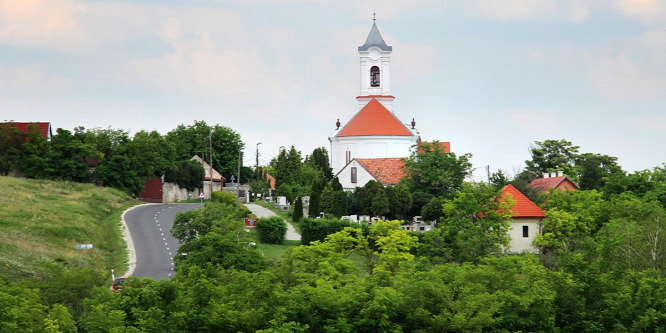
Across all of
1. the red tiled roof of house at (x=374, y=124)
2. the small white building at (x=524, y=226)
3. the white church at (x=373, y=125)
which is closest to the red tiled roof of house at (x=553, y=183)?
the small white building at (x=524, y=226)

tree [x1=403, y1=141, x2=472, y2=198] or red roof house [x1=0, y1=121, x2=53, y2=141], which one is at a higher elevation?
red roof house [x1=0, y1=121, x2=53, y2=141]

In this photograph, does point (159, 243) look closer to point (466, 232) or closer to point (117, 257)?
point (117, 257)

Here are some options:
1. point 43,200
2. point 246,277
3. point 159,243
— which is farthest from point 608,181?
point 246,277

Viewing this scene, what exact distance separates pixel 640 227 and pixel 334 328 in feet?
78.4

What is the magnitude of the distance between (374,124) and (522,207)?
44843 millimetres

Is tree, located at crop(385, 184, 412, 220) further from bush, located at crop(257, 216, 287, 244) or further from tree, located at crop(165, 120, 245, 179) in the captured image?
tree, located at crop(165, 120, 245, 179)

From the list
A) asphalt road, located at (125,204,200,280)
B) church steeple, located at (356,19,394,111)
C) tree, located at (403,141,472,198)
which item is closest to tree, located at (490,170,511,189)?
tree, located at (403,141,472,198)

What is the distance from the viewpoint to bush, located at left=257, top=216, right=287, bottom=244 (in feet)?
177

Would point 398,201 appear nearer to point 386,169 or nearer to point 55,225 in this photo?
point 386,169

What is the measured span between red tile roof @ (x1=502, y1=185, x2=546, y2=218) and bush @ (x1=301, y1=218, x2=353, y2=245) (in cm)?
1179

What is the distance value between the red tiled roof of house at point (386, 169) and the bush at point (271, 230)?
26043mm

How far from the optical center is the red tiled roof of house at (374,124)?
103188mm

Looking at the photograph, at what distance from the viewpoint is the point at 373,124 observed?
103812 mm

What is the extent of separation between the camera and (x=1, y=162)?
7231 cm
